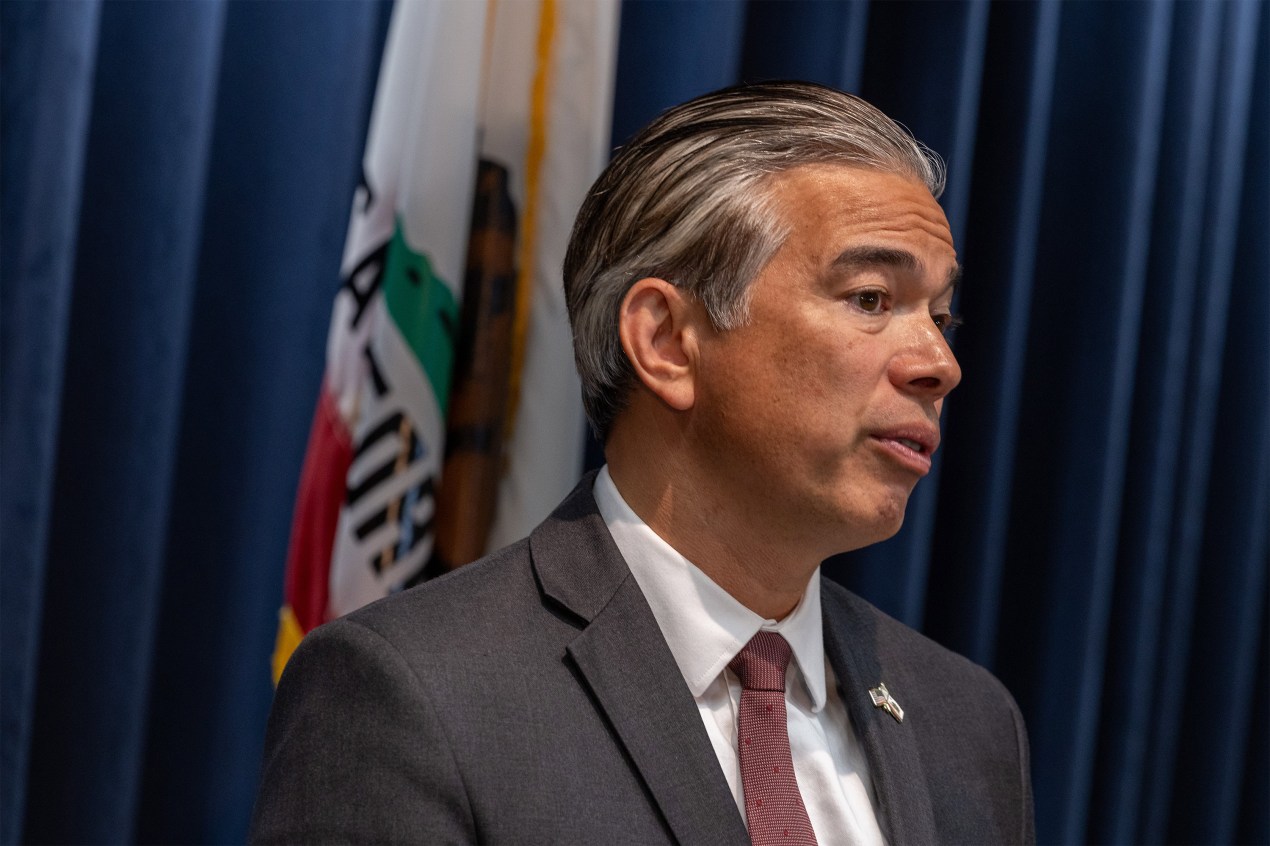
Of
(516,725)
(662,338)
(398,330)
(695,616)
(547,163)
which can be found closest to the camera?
(516,725)

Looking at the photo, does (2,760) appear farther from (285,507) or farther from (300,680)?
(300,680)

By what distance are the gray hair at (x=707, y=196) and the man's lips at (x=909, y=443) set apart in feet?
0.64

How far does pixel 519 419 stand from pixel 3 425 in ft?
2.35

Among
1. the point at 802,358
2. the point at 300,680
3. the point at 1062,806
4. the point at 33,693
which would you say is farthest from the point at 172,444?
the point at 1062,806

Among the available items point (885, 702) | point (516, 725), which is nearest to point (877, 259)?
point (885, 702)

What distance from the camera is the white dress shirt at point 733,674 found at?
1.31 meters

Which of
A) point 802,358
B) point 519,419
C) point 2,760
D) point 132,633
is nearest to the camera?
point 802,358

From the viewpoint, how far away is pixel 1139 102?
2.34 metres

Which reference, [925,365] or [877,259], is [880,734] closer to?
[925,365]

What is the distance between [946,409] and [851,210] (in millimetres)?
1064

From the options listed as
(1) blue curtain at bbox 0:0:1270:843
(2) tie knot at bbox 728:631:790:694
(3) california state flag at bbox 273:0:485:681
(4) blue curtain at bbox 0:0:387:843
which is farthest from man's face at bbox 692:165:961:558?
(4) blue curtain at bbox 0:0:387:843

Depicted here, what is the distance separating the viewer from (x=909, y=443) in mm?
1376

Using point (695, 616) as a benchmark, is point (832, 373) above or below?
above

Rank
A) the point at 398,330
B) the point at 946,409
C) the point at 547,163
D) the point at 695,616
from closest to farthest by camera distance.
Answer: the point at 695,616, the point at 398,330, the point at 547,163, the point at 946,409
